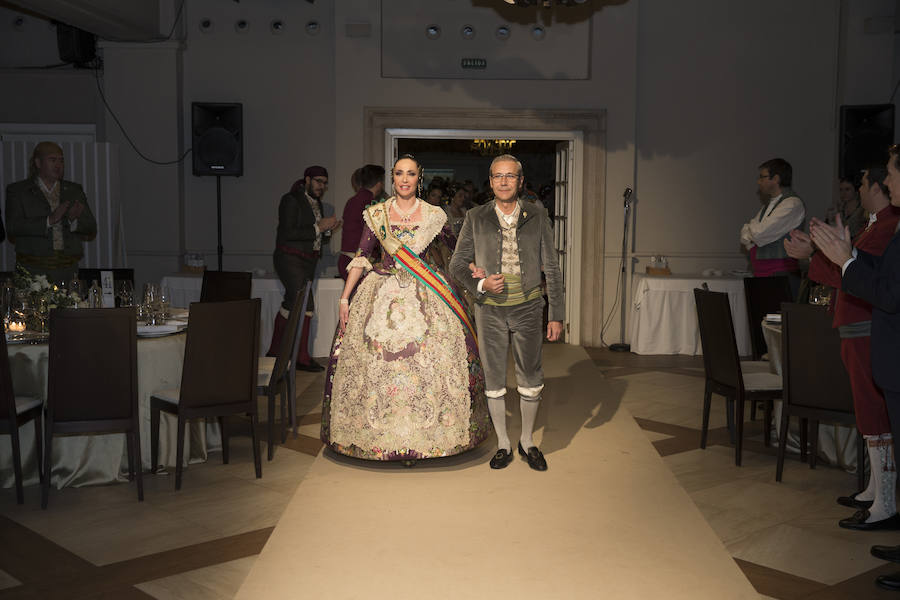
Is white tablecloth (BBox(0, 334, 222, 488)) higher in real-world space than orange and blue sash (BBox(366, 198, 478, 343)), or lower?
lower

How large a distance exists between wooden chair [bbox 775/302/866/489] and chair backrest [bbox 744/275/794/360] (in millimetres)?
1343

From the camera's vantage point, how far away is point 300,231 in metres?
6.51

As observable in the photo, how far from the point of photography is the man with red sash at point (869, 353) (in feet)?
11.0

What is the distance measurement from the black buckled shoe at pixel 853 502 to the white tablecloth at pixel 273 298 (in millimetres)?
4587

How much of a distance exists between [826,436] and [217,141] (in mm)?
5644

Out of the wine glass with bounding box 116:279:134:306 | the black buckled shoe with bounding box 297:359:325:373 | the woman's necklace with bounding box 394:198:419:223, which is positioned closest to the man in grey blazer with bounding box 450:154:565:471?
the woman's necklace with bounding box 394:198:419:223

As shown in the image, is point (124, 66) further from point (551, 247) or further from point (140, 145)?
point (551, 247)

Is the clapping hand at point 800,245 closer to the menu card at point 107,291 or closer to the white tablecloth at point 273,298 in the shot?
the menu card at point 107,291

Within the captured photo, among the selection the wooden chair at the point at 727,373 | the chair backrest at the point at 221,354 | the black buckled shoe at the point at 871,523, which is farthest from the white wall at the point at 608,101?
the black buckled shoe at the point at 871,523

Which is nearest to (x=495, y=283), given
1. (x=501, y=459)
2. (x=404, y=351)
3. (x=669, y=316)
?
(x=404, y=351)

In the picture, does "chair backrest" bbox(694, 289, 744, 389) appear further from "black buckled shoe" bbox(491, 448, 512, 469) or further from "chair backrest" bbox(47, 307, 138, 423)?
"chair backrest" bbox(47, 307, 138, 423)

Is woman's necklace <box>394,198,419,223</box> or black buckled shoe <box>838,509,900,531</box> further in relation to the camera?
woman's necklace <box>394,198,419,223</box>

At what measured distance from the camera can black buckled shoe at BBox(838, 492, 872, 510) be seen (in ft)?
12.3

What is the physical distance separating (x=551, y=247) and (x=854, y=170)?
15.3 feet
